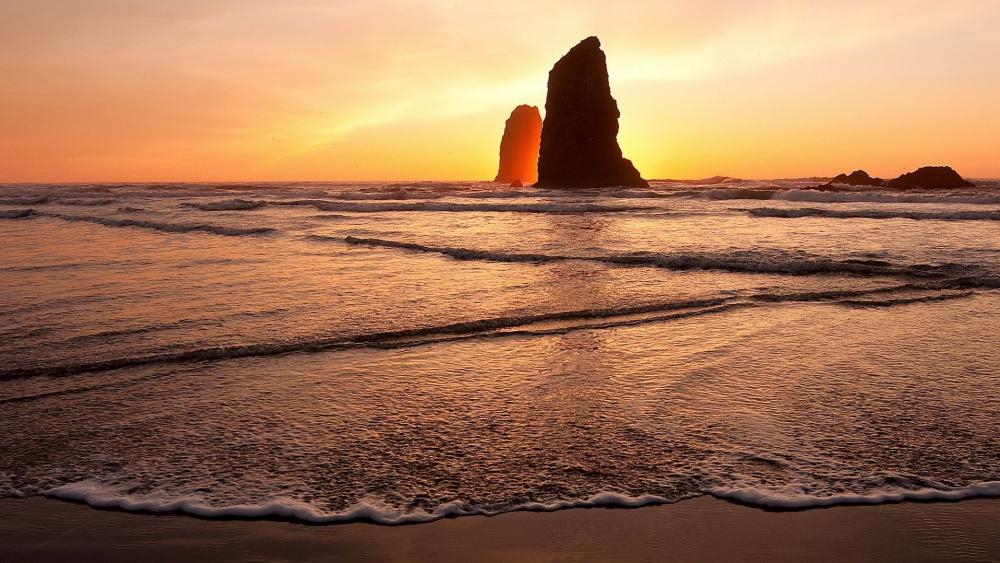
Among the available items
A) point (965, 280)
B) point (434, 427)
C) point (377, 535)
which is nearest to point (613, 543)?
point (377, 535)

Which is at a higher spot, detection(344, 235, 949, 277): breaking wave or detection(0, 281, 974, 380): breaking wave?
detection(344, 235, 949, 277): breaking wave

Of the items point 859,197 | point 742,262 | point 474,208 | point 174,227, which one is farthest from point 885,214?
point 174,227

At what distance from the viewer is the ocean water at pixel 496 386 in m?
2.98

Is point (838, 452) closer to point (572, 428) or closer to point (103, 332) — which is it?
point (572, 428)

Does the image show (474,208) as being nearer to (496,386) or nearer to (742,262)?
(742,262)

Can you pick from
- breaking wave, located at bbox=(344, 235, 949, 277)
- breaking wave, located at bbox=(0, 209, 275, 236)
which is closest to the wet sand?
breaking wave, located at bbox=(344, 235, 949, 277)

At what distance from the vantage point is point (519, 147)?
628ft

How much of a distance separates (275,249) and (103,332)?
7.33 m

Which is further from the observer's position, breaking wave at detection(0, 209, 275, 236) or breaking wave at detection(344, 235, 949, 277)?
breaking wave at detection(0, 209, 275, 236)

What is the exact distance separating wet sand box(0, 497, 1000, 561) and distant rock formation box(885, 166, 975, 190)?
1943 inches

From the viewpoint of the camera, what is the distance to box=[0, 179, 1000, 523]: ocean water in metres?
2.98

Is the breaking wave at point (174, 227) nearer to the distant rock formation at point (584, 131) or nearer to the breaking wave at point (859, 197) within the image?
the breaking wave at point (859, 197)

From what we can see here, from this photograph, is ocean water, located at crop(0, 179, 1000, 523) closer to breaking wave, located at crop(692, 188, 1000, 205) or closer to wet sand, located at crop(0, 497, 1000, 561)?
wet sand, located at crop(0, 497, 1000, 561)

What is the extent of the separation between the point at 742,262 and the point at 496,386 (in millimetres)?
7021
